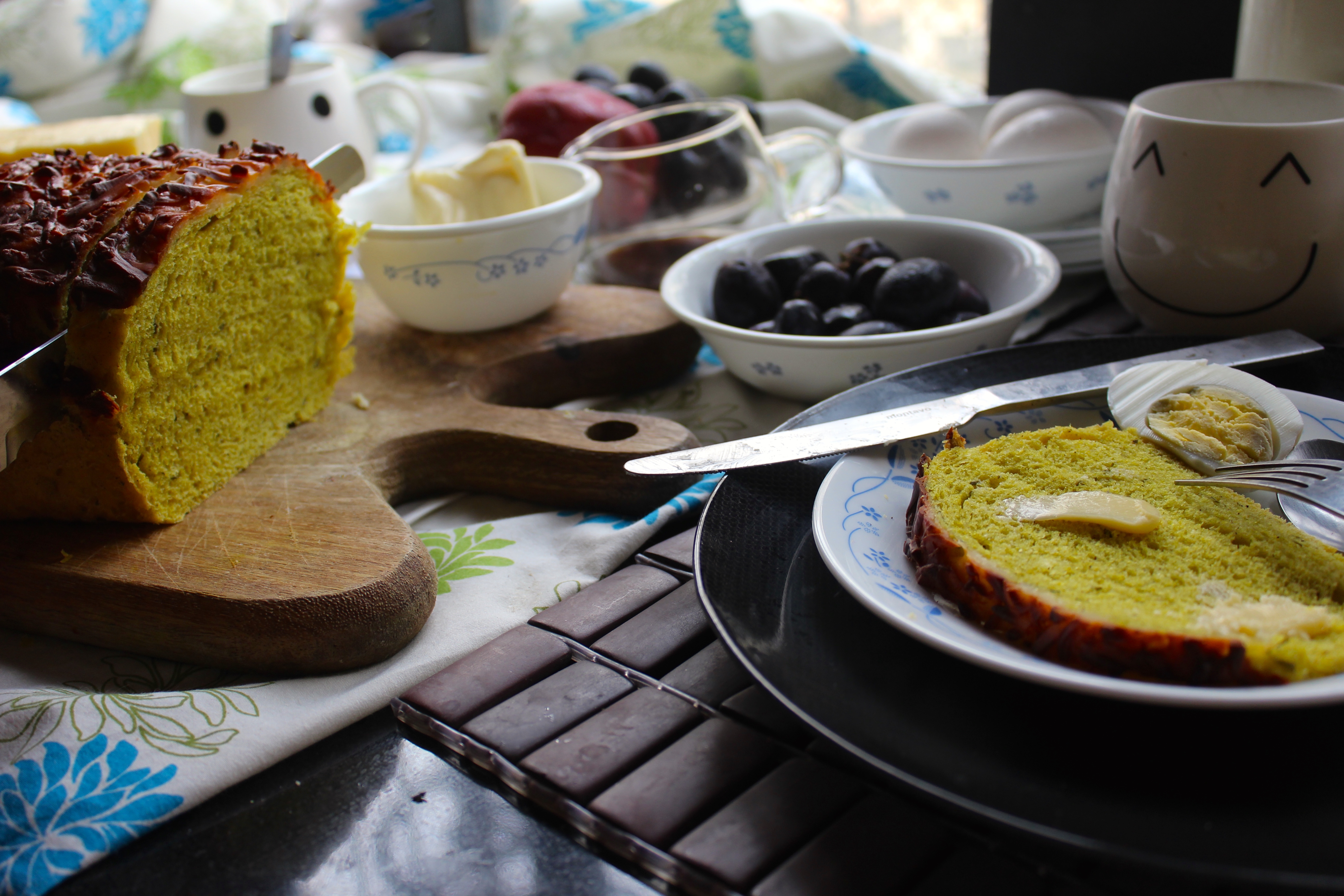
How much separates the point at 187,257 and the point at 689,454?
603 mm

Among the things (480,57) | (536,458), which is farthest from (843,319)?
(480,57)

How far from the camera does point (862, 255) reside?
51.8 inches

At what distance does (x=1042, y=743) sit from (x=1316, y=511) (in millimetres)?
357

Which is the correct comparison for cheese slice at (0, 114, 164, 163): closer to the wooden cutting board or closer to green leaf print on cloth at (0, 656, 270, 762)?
the wooden cutting board

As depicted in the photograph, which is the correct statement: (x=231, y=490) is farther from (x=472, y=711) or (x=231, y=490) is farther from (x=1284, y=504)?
(x=1284, y=504)

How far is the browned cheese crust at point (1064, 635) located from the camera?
60 centimetres

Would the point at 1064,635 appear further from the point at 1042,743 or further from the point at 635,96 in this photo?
the point at 635,96

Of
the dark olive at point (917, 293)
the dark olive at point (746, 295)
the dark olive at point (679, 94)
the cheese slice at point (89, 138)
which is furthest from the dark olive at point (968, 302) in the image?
the cheese slice at point (89, 138)

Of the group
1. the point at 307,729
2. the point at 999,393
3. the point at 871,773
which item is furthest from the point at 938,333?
the point at 307,729

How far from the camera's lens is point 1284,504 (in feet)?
2.60

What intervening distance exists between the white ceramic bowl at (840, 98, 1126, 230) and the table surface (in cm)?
113

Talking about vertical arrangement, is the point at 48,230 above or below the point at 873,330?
above

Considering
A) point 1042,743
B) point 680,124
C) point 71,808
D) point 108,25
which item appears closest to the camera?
point 1042,743

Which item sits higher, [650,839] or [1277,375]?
[1277,375]
